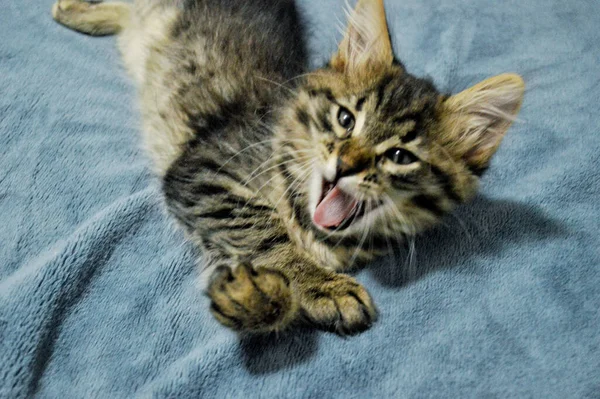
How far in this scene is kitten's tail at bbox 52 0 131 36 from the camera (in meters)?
1.62

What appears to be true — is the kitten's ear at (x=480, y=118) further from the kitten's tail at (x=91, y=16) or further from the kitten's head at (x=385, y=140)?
the kitten's tail at (x=91, y=16)

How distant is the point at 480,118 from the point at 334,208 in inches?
15.4

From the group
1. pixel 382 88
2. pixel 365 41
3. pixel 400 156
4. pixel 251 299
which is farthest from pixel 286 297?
pixel 365 41

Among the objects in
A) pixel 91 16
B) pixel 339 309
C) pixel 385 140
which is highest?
pixel 91 16


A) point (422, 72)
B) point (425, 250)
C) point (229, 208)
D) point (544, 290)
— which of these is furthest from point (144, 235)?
point (422, 72)

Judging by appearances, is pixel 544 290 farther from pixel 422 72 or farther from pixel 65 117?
pixel 65 117

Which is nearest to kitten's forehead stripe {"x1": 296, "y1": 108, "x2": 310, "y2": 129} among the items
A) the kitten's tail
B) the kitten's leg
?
the kitten's leg

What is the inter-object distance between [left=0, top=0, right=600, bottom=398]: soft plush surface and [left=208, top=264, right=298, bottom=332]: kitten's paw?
0.07 m

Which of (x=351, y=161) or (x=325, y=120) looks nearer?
(x=351, y=161)

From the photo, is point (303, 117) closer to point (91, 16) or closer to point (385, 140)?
point (385, 140)

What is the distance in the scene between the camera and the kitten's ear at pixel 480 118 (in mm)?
984

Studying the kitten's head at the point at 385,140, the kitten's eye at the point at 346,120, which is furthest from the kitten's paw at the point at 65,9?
the kitten's eye at the point at 346,120

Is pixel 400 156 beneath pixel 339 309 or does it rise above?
above

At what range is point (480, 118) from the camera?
1030mm
